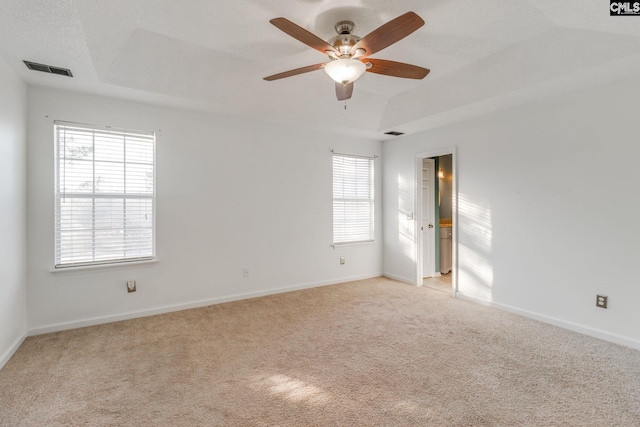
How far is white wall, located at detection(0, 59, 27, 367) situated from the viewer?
8.35 feet

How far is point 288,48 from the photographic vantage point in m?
2.86

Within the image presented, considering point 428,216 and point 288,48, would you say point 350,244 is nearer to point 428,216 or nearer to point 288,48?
point 428,216

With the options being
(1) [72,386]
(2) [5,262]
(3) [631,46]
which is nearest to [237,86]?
Answer: (2) [5,262]

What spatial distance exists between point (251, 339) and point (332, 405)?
1249 mm

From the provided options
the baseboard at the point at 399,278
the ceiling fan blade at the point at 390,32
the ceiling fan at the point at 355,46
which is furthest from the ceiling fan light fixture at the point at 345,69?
the baseboard at the point at 399,278

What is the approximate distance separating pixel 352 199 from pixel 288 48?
113 inches

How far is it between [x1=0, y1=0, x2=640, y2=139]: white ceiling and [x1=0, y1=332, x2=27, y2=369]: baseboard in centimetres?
241

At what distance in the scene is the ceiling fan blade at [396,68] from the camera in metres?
2.34

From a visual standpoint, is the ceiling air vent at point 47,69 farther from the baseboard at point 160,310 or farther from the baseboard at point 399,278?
the baseboard at point 399,278

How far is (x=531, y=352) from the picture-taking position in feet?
9.00

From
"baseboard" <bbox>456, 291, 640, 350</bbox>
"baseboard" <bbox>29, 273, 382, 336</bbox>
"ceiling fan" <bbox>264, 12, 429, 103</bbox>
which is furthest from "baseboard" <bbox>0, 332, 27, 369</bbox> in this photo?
"baseboard" <bbox>456, 291, 640, 350</bbox>

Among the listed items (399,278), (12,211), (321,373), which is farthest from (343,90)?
(399,278)

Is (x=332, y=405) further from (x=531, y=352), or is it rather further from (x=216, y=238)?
(x=216, y=238)

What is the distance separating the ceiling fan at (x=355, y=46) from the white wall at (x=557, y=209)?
1963 mm
